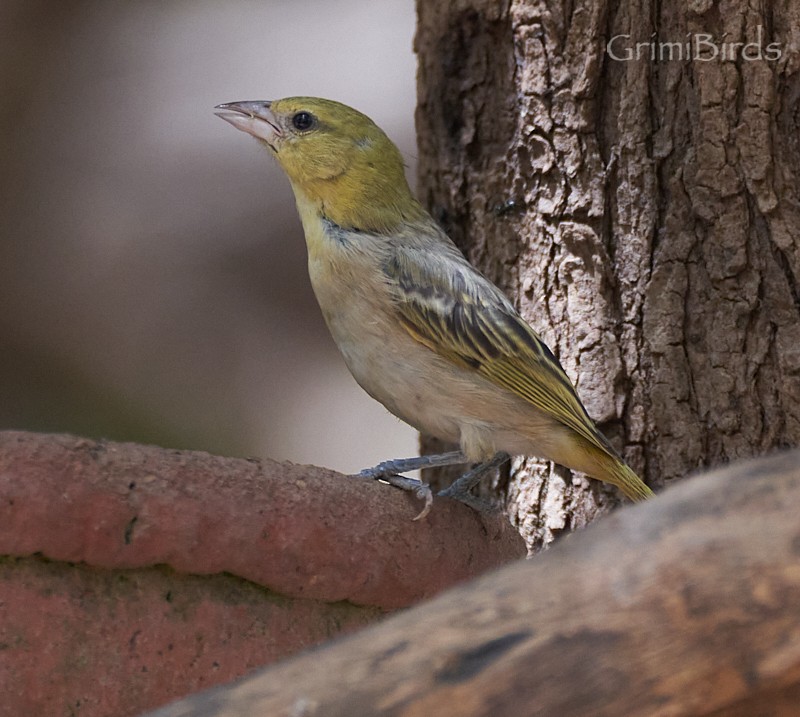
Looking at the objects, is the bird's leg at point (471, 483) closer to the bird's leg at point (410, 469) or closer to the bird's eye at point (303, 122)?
the bird's leg at point (410, 469)

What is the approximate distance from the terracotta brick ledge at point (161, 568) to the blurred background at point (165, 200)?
5835 millimetres

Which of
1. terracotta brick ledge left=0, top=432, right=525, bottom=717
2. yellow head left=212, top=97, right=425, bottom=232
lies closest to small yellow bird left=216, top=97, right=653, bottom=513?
yellow head left=212, top=97, right=425, bottom=232

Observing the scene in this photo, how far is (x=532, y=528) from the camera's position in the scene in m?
3.65

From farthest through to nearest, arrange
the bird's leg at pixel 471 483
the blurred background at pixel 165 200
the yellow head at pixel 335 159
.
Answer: the blurred background at pixel 165 200 < the yellow head at pixel 335 159 < the bird's leg at pixel 471 483

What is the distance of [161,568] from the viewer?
234 centimetres

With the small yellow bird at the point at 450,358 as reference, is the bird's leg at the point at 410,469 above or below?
below

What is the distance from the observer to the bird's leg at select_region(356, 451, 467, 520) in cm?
287

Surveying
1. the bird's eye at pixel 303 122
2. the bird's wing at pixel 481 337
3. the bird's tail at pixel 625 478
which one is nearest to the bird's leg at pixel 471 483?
the bird's wing at pixel 481 337

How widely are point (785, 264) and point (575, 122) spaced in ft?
2.65

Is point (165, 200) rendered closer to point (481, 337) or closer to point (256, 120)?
point (256, 120)

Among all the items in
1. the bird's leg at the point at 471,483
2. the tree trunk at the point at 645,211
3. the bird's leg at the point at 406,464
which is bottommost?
the bird's leg at the point at 471,483

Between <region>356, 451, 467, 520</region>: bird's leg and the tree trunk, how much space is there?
1.29 ft

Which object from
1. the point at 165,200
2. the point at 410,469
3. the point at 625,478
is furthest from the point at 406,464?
the point at 165,200

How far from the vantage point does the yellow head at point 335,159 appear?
12.5ft
